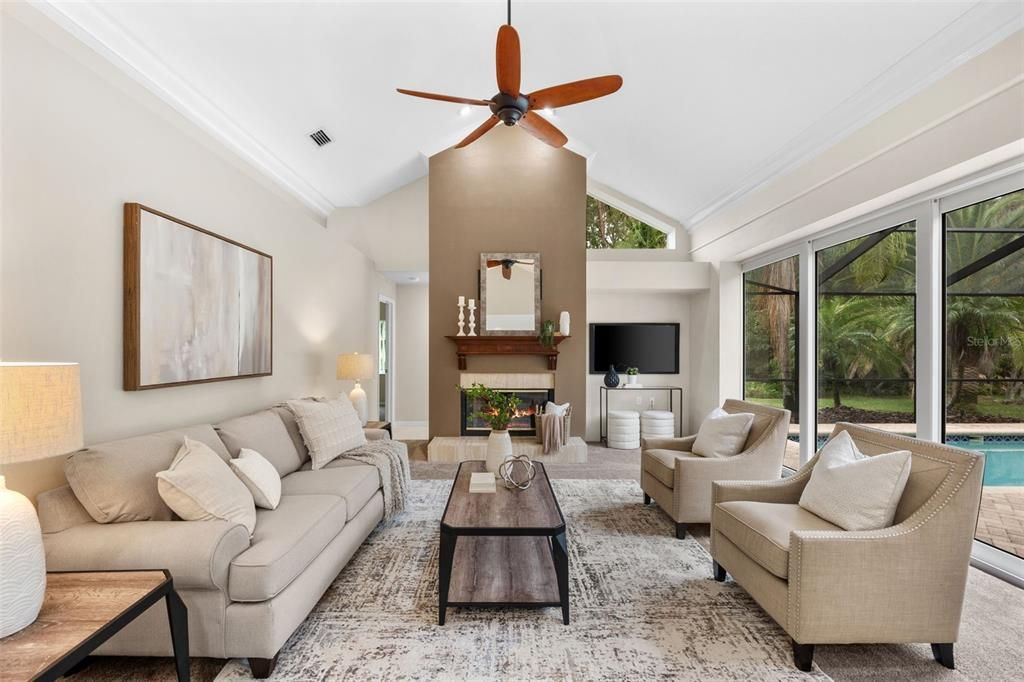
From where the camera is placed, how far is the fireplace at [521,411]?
607 cm

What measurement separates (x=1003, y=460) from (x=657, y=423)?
11.8ft

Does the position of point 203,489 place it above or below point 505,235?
below

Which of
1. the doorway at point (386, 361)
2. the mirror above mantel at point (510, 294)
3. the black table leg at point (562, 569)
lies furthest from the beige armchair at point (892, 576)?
the doorway at point (386, 361)

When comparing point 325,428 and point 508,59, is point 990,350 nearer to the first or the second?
point 508,59

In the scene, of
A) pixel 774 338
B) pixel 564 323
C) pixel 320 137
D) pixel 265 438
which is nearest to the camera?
pixel 265 438

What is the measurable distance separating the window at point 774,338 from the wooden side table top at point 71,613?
4929 millimetres

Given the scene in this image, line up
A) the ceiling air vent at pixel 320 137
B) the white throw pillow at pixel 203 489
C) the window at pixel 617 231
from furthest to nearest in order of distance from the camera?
the window at pixel 617 231
the ceiling air vent at pixel 320 137
the white throw pillow at pixel 203 489

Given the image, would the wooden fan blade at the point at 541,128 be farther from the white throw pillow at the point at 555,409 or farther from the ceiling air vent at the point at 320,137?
the white throw pillow at the point at 555,409

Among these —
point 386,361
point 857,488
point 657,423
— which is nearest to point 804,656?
point 857,488

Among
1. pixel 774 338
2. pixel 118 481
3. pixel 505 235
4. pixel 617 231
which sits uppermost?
pixel 617 231

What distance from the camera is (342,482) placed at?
300 cm

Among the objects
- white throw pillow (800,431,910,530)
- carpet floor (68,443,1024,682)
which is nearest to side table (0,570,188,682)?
carpet floor (68,443,1024,682)

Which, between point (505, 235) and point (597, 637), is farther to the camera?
point (505, 235)

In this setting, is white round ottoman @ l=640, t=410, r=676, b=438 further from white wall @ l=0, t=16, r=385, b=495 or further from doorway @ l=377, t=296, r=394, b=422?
white wall @ l=0, t=16, r=385, b=495
